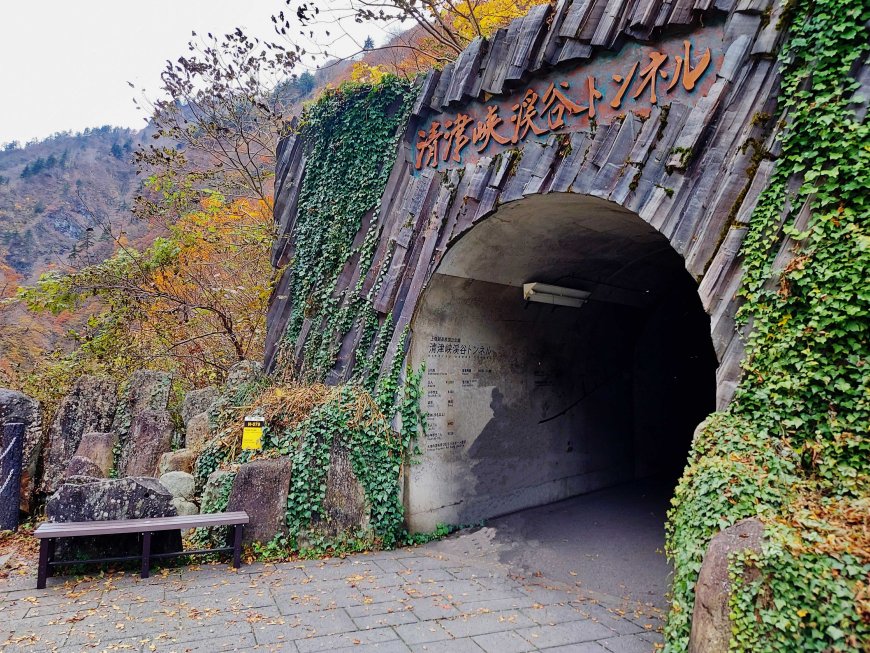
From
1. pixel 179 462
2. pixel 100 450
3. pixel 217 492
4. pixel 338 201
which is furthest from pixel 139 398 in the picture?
pixel 338 201

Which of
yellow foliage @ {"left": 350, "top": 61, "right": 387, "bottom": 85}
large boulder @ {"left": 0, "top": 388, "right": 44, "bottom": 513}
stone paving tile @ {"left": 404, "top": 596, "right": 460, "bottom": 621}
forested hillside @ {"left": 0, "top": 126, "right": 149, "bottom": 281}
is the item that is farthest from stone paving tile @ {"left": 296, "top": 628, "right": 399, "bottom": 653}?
forested hillside @ {"left": 0, "top": 126, "right": 149, "bottom": 281}

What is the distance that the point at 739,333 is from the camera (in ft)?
13.4

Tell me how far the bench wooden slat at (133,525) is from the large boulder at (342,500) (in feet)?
2.86

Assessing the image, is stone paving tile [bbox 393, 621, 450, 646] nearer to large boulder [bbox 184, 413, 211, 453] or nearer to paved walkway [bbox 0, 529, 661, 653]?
paved walkway [bbox 0, 529, 661, 653]

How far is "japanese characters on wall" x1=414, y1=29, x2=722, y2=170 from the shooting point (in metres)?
4.59

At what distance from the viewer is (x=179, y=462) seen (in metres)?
7.23

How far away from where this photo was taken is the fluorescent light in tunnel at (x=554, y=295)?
7.23m

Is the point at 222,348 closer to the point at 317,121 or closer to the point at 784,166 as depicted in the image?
the point at 317,121

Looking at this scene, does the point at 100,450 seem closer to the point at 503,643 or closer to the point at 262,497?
the point at 262,497

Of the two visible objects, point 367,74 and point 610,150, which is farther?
point 367,74

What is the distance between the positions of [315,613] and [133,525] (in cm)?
188

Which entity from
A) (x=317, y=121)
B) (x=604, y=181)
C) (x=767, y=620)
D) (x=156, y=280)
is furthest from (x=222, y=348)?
(x=767, y=620)

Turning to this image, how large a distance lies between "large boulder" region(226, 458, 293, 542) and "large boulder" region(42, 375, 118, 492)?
10.1ft

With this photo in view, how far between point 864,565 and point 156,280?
35.9ft
